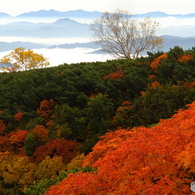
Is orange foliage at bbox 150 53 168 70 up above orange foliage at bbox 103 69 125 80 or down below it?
above

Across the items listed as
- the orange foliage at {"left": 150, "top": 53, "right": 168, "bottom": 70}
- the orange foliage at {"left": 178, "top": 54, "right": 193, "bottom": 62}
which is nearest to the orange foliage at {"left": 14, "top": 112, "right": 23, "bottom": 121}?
the orange foliage at {"left": 150, "top": 53, "right": 168, "bottom": 70}

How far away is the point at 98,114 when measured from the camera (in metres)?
17.5

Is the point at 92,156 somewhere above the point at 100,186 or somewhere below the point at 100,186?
below

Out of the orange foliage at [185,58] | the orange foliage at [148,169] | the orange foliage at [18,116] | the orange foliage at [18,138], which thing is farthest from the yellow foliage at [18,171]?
the orange foliage at [185,58]

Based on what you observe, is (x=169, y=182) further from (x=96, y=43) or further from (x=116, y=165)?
(x=96, y=43)

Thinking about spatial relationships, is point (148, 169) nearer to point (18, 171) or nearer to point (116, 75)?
point (18, 171)

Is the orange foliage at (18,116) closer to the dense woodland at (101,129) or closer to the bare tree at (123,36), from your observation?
the dense woodland at (101,129)

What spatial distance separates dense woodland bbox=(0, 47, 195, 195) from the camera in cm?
616

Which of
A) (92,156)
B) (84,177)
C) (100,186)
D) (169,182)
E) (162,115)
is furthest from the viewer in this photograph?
(162,115)

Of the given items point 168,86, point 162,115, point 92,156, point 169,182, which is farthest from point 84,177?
point 168,86

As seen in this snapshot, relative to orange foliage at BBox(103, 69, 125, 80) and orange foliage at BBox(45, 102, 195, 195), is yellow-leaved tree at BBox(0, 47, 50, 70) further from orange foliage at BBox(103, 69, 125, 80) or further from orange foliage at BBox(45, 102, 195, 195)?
orange foliage at BBox(45, 102, 195, 195)

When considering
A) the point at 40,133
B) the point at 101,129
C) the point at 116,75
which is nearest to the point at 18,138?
the point at 40,133

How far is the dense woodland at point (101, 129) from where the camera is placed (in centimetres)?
616

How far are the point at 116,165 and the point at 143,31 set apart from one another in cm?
4249
